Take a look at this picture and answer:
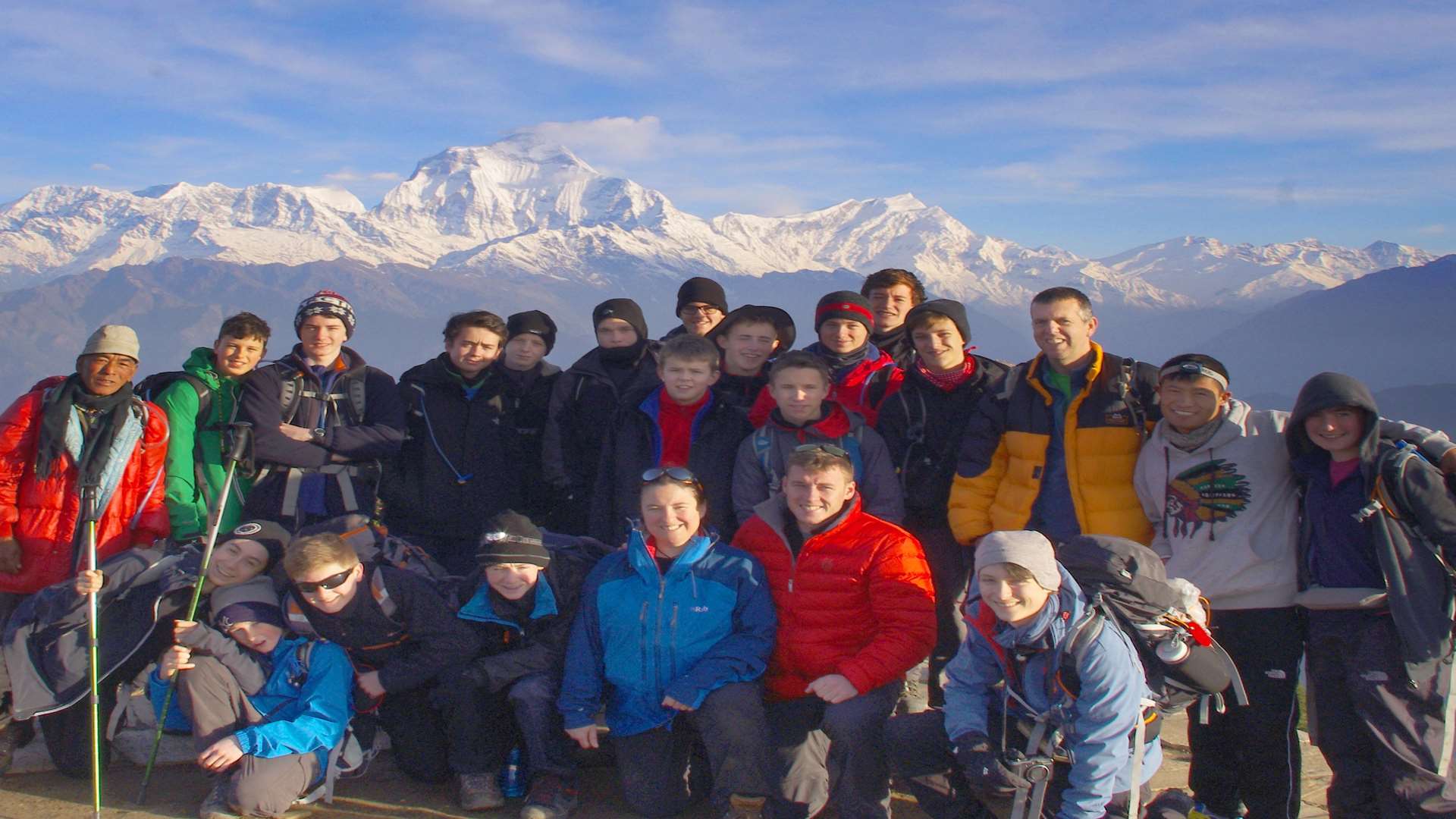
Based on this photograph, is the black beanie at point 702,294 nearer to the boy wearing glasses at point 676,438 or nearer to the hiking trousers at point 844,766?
the boy wearing glasses at point 676,438

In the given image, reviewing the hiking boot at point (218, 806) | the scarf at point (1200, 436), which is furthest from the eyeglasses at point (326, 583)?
the scarf at point (1200, 436)

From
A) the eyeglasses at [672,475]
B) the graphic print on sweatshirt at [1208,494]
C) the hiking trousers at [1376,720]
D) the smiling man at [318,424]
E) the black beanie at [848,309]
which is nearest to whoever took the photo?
the hiking trousers at [1376,720]

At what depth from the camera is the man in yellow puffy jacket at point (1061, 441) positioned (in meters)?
5.54

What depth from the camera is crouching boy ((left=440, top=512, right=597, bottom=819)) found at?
5211mm

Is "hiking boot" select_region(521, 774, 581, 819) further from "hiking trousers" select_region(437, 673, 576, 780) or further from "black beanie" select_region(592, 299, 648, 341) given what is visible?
"black beanie" select_region(592, 299, 648, 341)

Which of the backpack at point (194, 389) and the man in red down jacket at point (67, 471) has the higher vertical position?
the backpack at point (194, 389)

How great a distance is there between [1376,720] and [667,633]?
3.60 meters

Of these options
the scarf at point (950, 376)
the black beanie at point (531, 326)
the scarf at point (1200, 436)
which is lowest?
the scarf at point (1200, 436)

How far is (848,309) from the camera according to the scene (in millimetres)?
6605

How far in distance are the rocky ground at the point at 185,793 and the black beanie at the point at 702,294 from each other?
148 inches

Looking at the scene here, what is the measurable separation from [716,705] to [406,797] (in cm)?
191

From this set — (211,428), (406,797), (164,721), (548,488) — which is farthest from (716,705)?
(211,428)

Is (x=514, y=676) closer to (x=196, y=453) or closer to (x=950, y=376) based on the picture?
(x=196, y=453)

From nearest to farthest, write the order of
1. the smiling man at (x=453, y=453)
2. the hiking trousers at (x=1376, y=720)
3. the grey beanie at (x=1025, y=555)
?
the grey beanie at (x=1025, y=555) → the hiking trousers at (x=1376, y=720) → the smiling man at (x=453, y=453)
